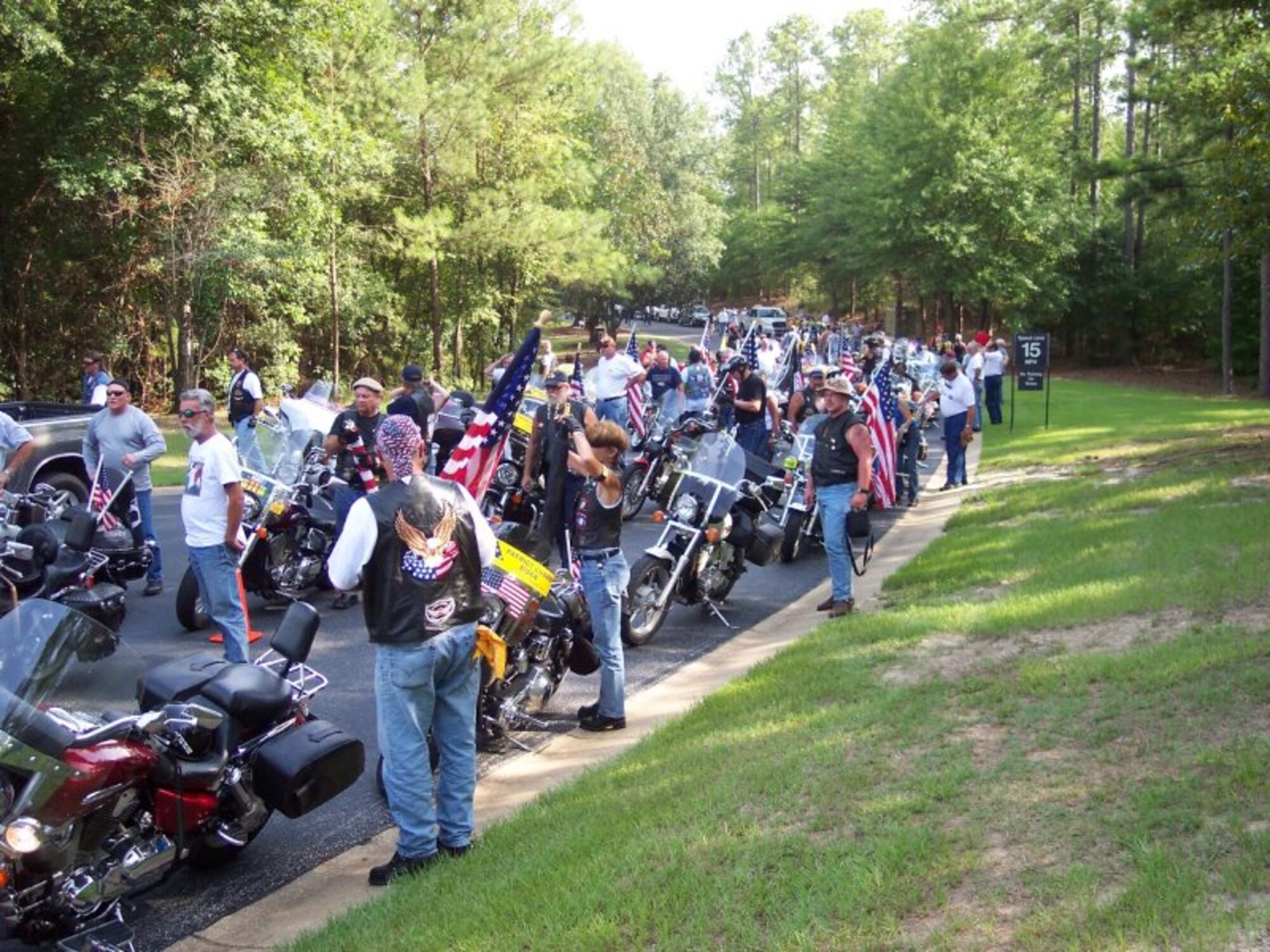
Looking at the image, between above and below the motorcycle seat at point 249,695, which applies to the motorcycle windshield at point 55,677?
above

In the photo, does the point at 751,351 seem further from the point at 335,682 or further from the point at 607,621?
the point at 607,621

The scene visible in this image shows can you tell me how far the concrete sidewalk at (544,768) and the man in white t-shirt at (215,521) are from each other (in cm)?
211

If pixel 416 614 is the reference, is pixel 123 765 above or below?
below

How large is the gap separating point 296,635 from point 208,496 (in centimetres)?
263

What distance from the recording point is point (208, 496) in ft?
25.2

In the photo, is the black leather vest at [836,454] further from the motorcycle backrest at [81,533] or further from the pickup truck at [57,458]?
the pickup truck at [57,458]

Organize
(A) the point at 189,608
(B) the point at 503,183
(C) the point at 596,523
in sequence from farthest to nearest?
(B) the point at 503,183, (A) the point at 189,608, (C) the point at 596,523

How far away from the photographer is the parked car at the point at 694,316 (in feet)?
237

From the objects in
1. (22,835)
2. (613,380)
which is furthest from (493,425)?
(613,380)

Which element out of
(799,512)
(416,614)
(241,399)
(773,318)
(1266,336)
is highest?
(773,318)

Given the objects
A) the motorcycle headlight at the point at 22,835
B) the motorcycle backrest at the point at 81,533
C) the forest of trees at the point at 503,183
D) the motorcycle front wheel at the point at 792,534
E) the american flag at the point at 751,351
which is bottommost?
the motorcycle front wheel at the point at 792,534

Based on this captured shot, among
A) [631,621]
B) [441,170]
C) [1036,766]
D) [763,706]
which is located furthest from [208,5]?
[1036,766]

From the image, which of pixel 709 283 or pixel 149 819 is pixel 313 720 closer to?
pixel 149 819

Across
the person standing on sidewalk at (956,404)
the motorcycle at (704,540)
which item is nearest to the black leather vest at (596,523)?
the motorcycle at (704,540)
